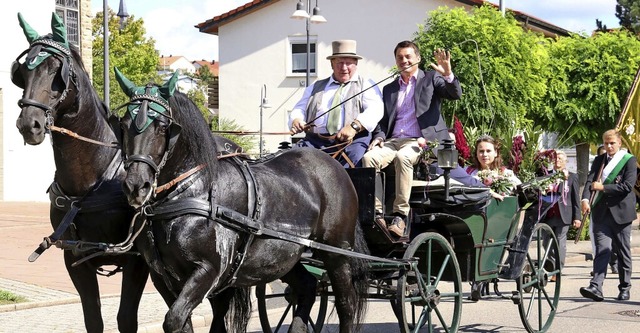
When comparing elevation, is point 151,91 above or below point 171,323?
above

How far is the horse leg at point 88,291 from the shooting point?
6.56 meters

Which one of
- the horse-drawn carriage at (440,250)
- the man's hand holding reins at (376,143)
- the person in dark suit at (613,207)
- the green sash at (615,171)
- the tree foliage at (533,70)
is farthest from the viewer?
the tree foliage at (533,70)

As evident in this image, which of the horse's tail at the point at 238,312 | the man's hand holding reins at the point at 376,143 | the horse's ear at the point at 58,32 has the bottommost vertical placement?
the horse's tail at the point at 238,312

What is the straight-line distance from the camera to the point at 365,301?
24.4 feet

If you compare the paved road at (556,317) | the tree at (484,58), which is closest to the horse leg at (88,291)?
the paved road at (556,317)

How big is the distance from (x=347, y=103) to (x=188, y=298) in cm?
273

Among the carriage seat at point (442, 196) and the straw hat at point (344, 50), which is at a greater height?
the straw hat at point (344, 50)

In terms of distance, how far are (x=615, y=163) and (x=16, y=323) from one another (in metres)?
6.80

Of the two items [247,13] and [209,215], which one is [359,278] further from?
[247,13]

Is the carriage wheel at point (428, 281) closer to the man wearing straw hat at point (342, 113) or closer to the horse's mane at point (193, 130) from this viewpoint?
the man wearing straw hat at point (342, 113)

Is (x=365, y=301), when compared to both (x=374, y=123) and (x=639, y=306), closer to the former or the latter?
(x=374, y=123)

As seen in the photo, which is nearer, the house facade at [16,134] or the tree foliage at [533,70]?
the tree foliage at [533,70]

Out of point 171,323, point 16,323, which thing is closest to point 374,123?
point 171,323

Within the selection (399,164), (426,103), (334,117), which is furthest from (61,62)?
(426,103)
